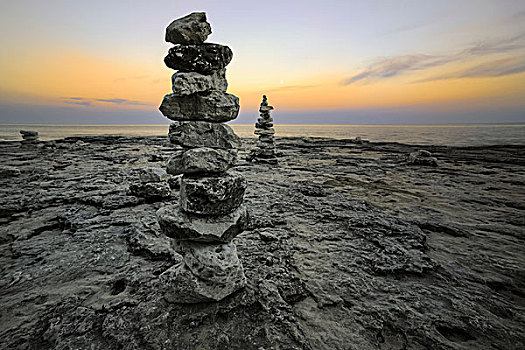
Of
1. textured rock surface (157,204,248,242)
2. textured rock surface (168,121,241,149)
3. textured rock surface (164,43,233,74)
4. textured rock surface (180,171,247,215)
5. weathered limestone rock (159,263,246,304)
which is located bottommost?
weathered limestone rock (159,263,246,304)

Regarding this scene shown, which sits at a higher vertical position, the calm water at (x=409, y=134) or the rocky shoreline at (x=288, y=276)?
the calm water at (x=409, y=134)

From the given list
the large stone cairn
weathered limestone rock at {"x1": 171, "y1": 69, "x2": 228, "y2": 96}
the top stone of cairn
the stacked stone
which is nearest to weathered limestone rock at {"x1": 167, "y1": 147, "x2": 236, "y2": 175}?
the large stone cairn

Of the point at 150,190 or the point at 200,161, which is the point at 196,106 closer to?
the point at 200,161

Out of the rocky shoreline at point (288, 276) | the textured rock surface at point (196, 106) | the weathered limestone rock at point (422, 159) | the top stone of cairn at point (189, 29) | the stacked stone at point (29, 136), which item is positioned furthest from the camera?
the stacked stone at point (29, 136)

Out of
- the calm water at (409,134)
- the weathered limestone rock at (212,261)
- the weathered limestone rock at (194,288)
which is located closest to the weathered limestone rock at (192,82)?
the weathered limestone rock at (212,261)

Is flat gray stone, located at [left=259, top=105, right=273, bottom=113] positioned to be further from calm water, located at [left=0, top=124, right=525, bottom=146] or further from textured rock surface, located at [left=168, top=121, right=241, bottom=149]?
calm water, located at [left=0, top=124, right=525, bottom=146]

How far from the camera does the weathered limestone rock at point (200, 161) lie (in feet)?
10.2

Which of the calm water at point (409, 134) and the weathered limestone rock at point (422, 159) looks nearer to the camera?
the weathered limestone rock at point (422, 159)

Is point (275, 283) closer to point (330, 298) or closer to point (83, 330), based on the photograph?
point (330, 298)

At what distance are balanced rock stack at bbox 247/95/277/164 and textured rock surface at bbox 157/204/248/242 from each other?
37.5ft

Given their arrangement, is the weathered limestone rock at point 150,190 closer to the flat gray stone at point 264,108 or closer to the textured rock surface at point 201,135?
the textured rock surface at point 201,135

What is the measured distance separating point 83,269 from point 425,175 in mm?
12797

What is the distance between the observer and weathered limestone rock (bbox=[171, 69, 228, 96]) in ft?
10.1

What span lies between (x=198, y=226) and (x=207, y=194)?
0.44 m
